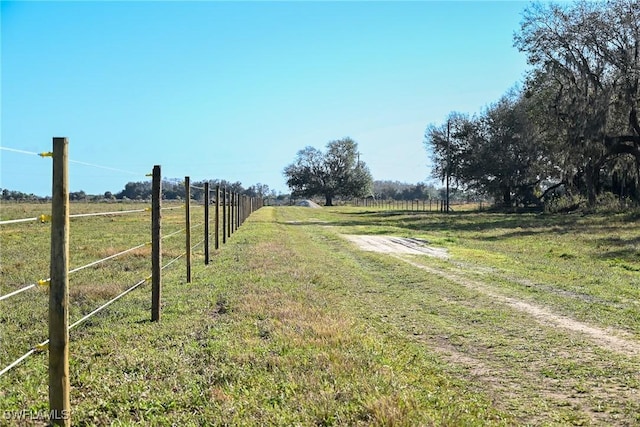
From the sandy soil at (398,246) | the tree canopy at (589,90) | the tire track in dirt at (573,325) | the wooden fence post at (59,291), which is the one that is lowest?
the tire track in dirt at (573,325)

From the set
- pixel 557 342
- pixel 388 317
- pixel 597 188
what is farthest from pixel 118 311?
pixel 597 188

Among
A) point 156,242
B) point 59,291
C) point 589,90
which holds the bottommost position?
point 59,291

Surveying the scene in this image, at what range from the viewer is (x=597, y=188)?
126ft

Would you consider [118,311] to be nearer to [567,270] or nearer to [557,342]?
[557,342]

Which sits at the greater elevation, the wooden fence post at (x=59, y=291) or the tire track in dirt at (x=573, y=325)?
the wooden fence post at (x=59, y=291)

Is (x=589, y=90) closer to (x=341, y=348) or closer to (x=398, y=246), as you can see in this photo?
(x=398, y=246)

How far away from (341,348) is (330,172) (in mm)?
87482

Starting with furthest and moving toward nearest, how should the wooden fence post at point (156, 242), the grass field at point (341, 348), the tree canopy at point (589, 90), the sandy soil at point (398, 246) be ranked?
the tree canopy at point (589, 90) < the sandy soil at point (398, 246) < the wooden fence post at point (156, 242) < the grass field at point (341, 348)

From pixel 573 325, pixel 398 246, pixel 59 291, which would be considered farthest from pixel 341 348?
pixel 398 246

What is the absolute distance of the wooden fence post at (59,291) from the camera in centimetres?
369

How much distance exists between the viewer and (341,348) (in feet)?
17.3

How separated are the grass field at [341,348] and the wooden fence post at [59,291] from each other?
0.21 m

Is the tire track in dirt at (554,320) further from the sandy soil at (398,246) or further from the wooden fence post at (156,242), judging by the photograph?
the wooden fence post at (156,242)

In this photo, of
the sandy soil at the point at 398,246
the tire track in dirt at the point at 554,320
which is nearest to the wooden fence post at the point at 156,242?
the tire track in dirt at the point at 554,320
